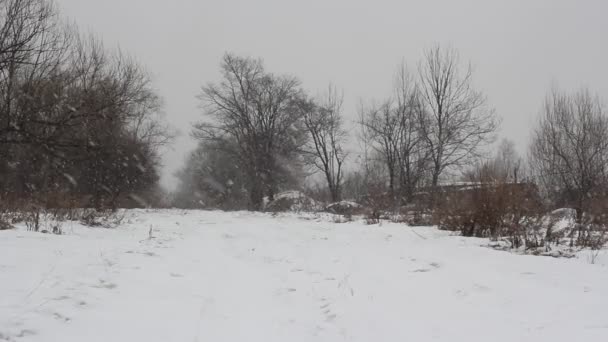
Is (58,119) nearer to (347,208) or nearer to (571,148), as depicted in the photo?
(347,208)

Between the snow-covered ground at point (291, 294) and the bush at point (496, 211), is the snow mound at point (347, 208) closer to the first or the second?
the bush at point (496, 211)

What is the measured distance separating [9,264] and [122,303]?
1.48 m

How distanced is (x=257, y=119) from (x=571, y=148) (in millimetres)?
20893

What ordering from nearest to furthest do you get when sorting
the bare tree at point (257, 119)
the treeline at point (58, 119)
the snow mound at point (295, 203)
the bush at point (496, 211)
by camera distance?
the bush at point (496, 211)
the treeline at point (58, 119)
the snow mound at point (295, 203)
the bare tree at point (257, 119)

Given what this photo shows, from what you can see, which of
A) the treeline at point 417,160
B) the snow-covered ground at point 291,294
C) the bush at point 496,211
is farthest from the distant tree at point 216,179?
the snow-covered ground at point 291,294

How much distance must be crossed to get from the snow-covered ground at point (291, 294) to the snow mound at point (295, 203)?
1277 centimetres

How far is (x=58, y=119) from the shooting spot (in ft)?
47.4

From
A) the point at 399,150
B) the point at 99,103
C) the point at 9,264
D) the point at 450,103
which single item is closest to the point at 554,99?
the point at 450,103

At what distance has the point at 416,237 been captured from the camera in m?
8.08

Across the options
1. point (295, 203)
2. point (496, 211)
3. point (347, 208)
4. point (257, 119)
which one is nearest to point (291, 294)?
point (496, 211)

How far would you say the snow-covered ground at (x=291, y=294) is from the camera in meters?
3.14

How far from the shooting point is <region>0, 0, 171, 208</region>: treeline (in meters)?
12.3

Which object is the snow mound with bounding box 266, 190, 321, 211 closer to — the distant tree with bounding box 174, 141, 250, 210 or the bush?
the distant tree with bounding box 174, 141, 250, 210

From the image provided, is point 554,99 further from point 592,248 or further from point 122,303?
point 122,303
